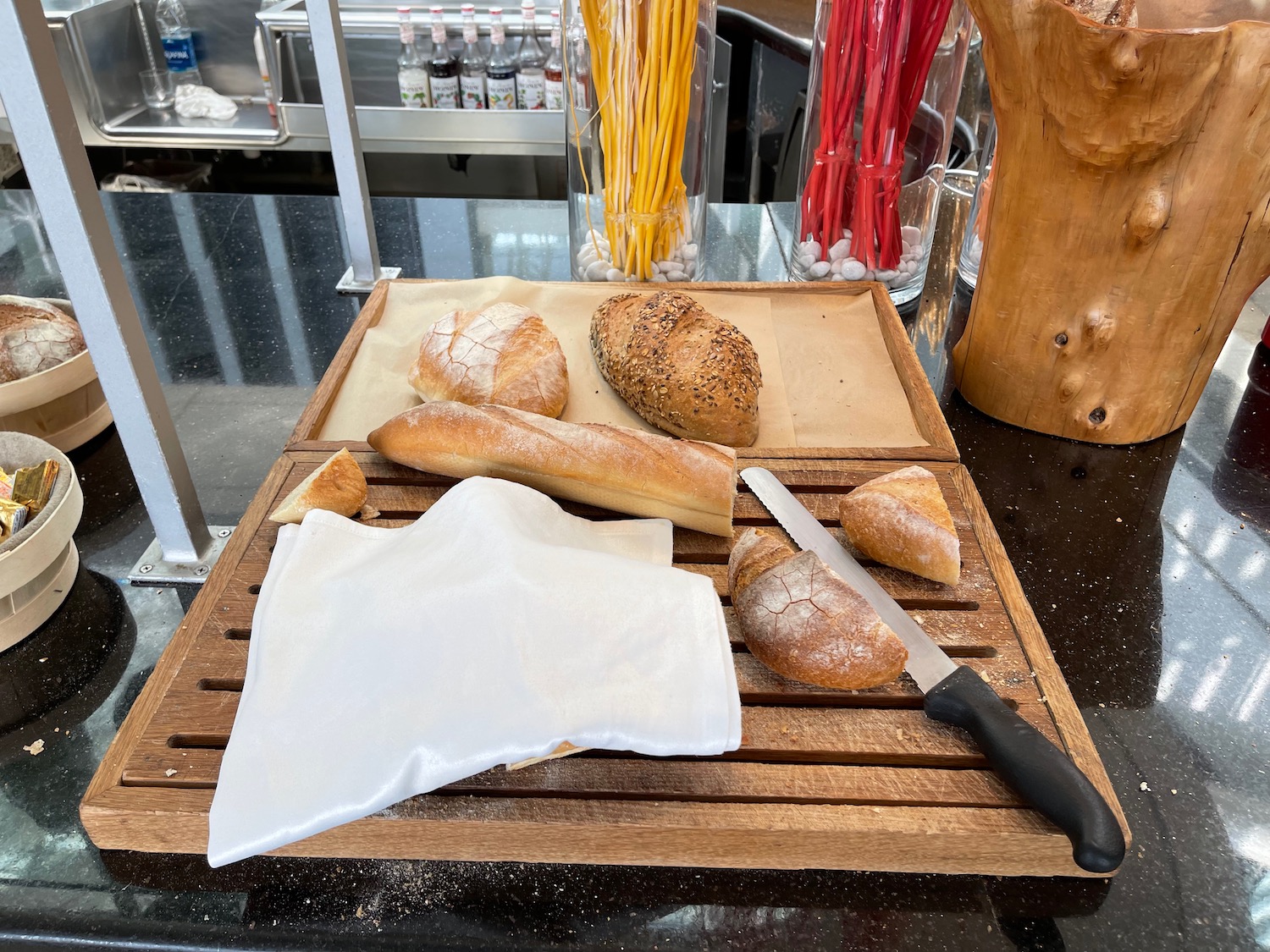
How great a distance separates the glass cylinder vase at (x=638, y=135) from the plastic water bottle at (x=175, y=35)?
1.75 metres

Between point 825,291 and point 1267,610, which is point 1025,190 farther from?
point 1267,610

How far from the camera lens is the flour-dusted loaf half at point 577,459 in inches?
26.1

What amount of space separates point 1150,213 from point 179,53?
2418mm

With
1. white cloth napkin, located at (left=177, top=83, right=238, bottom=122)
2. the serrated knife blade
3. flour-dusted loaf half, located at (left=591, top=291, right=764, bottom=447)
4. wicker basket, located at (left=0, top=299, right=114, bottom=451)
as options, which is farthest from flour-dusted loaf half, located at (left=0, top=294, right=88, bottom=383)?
white cloth napkin, located at (left=177, top=83, right=238, bottom=122)

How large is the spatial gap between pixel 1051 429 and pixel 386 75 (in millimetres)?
2045

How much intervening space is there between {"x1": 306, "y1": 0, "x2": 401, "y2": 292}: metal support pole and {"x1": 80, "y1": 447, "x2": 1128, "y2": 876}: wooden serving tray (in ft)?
2.26

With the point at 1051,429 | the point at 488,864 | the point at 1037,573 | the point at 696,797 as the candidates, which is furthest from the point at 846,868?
the point at 1051,429

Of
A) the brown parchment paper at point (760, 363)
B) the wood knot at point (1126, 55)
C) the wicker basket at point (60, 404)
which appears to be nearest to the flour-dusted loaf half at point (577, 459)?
the brown parchment paper at point (760, 363)

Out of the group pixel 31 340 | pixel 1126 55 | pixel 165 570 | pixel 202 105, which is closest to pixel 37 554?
pixel 165 570

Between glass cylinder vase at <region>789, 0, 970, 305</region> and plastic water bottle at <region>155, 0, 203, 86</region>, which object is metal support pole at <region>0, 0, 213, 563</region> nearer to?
glass cylinder vase at <region>789, 0, 970, 305</region>

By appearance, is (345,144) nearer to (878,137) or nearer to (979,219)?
(878,137)

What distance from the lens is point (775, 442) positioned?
0.83 meters

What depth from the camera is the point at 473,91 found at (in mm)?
2123

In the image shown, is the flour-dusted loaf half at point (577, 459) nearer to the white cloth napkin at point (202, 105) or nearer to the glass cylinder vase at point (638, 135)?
the glass cylinder vase at point (638, 135)
